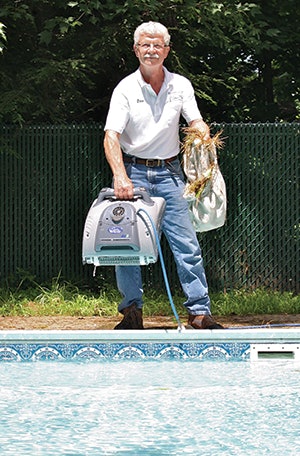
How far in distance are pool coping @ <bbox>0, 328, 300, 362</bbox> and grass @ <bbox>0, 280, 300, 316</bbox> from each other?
2742 mm

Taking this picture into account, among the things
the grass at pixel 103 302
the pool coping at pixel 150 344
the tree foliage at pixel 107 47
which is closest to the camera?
the pool coping at pixel 150 344

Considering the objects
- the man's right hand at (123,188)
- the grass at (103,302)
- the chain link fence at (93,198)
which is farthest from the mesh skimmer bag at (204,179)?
the chain link fence at (93,198)

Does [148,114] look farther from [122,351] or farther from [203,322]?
[122,351]

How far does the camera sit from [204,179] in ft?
22.7

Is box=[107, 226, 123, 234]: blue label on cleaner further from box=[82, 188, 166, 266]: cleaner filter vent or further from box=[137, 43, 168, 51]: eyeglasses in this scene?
box=[137, 43, 168, 51]: eyeglasses

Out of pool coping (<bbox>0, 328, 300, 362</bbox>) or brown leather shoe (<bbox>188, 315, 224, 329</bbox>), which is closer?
pool coping (<bbox>0, 328, 300, 362</bbox>)

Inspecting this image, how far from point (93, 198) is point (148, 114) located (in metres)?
3.09

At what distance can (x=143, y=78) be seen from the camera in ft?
23.5

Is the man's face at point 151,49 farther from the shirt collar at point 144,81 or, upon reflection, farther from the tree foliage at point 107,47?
the tree foliage at point 107,47

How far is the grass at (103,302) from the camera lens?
9203 millimetres

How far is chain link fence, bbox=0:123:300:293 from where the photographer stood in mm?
10055

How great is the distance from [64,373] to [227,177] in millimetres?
4445

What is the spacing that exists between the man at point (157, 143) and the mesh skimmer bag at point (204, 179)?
7.0 inches

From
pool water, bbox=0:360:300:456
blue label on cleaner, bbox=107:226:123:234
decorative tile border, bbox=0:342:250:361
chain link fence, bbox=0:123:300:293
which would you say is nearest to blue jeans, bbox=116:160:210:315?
blue label on cleaner, bbox=107:226:123:234
